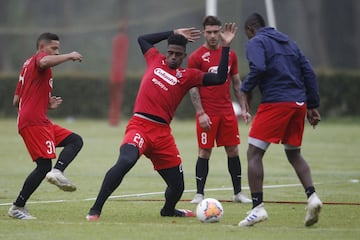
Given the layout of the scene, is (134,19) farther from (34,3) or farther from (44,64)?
(44,64)

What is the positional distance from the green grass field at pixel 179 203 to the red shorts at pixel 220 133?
2.96 feet

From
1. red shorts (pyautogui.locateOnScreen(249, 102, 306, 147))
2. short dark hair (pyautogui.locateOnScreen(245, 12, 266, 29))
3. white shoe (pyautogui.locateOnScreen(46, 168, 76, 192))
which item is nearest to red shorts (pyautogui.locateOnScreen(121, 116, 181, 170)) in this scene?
white shoe (pyautogui.locateOnScreen(46, 168, 76, 192))

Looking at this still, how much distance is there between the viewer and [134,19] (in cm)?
4653

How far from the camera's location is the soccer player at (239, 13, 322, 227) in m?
10.3

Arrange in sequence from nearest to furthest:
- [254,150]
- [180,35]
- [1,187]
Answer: [254,150] → [180,35] → [1,187]

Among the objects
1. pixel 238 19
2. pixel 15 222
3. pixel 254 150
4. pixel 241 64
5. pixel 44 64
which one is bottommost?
pixel 241 64

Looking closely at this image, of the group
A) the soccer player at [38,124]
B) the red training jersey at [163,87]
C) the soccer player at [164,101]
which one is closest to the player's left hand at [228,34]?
the soccer player at [164,101]

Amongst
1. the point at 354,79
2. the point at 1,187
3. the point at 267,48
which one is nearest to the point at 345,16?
the point at 354,79

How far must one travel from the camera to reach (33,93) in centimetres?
1132

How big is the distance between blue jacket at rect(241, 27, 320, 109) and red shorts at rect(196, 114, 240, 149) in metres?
3.13

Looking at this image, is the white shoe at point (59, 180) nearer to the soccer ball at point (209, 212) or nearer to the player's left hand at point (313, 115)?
the soccer ball at point (209, 212)

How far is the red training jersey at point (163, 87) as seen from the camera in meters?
11.1

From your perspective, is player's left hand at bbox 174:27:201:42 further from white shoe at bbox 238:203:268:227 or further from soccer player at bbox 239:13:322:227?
white shoe at bbox 238:203:268:227

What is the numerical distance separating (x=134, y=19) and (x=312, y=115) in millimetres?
36083
